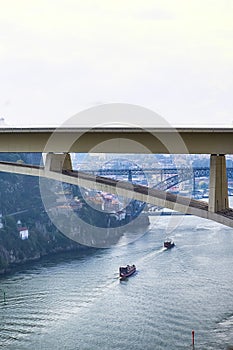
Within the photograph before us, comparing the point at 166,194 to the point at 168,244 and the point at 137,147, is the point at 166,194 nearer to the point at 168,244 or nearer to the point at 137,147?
the point at 137,147

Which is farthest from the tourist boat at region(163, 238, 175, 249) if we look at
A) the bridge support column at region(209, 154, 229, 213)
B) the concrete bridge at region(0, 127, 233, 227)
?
the bridge support column at region(209, 154, 229, 213)

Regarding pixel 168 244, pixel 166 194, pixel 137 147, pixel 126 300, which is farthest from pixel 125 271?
pixel 137 147

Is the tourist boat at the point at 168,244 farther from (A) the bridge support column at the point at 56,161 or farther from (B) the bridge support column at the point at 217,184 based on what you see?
(B) the bridge support column at the point at 217,184

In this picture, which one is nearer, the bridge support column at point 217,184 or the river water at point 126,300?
the bridge support column at point 217,184

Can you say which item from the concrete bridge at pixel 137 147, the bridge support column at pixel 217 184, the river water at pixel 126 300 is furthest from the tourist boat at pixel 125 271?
the bridge support column at pixel 217 184

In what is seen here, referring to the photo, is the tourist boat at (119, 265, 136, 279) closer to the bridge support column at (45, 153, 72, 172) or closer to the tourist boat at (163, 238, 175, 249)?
the tourist boat at (163, 238, 175, 249)

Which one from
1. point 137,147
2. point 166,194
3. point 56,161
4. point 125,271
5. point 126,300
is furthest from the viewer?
point 125,271
